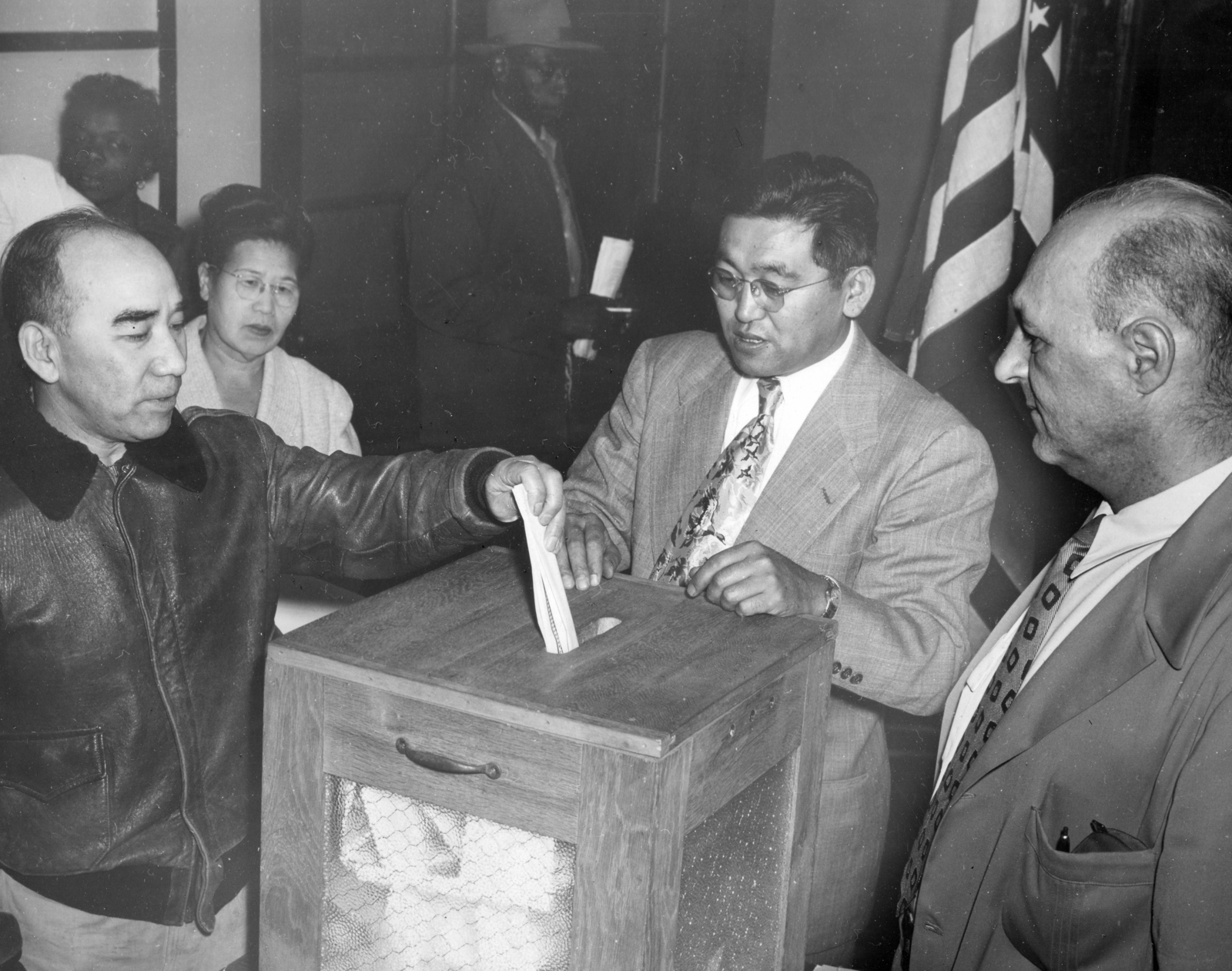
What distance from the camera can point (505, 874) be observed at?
1274 millimetres

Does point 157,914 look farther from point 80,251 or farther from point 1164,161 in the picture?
point 1164,161

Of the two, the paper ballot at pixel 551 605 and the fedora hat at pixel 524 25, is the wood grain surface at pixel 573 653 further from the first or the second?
the fedora hat at pixel 524 25

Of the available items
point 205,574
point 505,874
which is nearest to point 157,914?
point 205,574

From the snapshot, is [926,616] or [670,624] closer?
[670,624]

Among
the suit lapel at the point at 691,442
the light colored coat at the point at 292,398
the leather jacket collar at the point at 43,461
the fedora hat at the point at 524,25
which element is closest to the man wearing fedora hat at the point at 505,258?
the fedora hat at the point at 524,25

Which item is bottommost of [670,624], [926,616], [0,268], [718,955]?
[718,955]

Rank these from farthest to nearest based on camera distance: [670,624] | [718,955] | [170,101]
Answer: [170,101] → [670,624] → [718,955]

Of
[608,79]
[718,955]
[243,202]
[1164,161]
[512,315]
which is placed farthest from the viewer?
[608,79]

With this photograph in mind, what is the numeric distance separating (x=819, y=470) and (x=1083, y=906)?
3.03 ft

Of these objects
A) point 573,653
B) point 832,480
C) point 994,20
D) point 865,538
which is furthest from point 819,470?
point 994,20

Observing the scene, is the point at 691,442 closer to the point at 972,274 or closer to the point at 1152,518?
the point at 1152,518

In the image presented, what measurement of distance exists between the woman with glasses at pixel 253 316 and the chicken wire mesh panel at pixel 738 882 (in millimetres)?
1383

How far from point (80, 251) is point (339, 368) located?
111 centimetres

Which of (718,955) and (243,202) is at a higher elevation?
(243,202)
